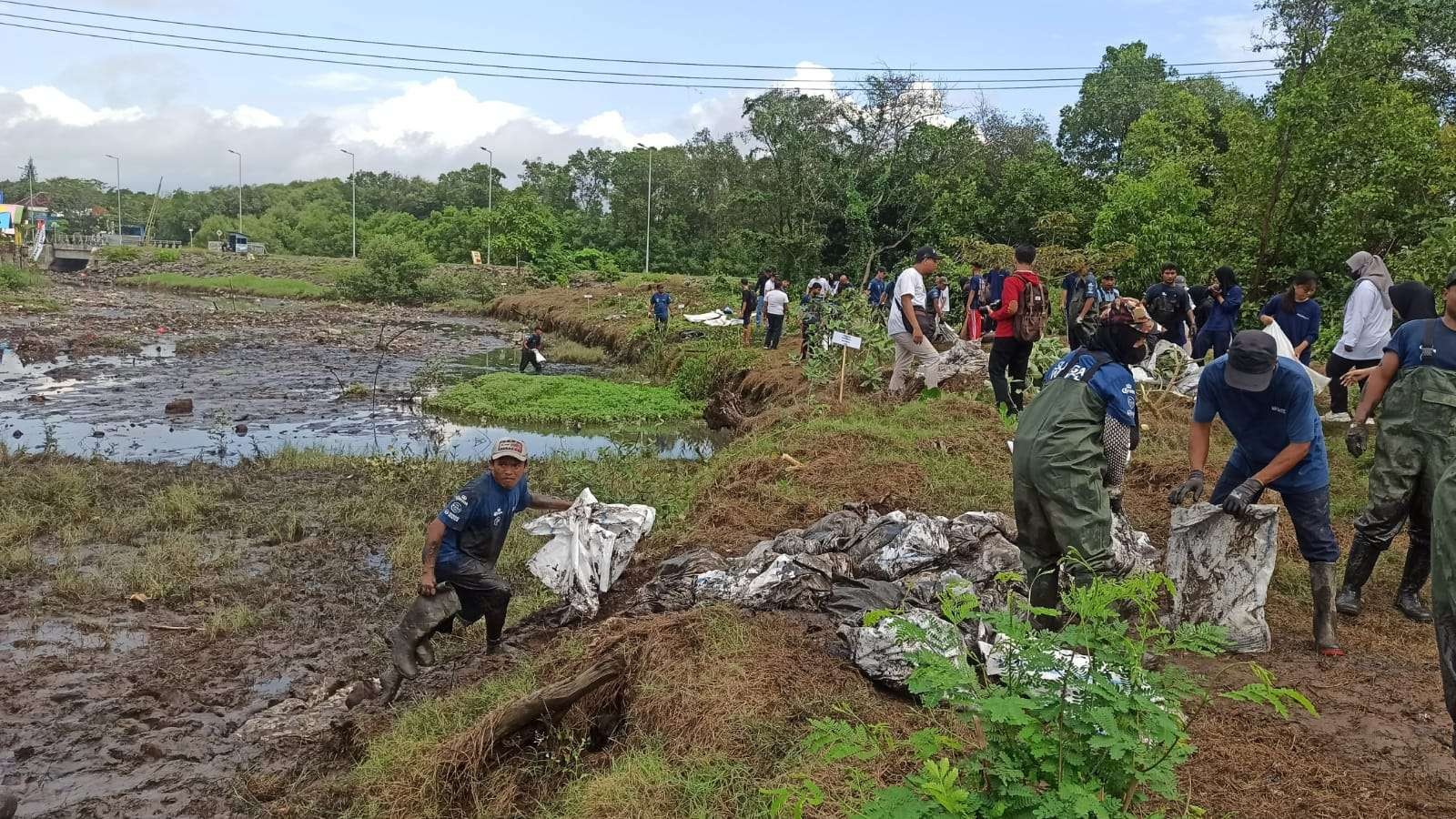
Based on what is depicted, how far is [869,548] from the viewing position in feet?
18.3

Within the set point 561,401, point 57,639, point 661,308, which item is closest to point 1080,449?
point 57,639

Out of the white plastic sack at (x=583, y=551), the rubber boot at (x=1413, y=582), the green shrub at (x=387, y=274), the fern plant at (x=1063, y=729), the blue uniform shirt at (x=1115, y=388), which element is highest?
the green shrub at (x=387, y=274)

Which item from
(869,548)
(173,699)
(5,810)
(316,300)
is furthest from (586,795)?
(316,300)

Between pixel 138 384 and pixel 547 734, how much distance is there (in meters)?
16.6

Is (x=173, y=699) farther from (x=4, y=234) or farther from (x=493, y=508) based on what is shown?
(x=4, y=234)

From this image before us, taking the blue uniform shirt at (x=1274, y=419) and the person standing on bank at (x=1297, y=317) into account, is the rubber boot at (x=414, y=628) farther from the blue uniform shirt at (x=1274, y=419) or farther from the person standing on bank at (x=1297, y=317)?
the person standing on bank at (x=1297, y=317)

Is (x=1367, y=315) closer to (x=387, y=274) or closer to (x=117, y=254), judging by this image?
(x=387, y=274)

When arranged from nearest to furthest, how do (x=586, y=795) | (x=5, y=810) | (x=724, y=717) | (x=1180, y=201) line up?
(x=586, y=795)
(x=724, y=717)
(x=5, y=810)
(x=1180, y=201)

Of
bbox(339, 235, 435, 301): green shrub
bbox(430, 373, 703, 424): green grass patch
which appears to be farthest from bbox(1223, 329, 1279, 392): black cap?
bbox(339, 235, 435, 301): green shrub

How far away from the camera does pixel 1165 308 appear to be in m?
10.8

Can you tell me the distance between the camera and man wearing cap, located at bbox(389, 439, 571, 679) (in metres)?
5.14

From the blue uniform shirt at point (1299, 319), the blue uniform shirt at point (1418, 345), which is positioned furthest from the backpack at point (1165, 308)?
the blue uniform shirt at point (1418, 345)

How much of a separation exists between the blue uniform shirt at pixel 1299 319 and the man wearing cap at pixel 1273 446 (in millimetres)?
4588

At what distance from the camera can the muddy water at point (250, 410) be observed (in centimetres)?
1249
